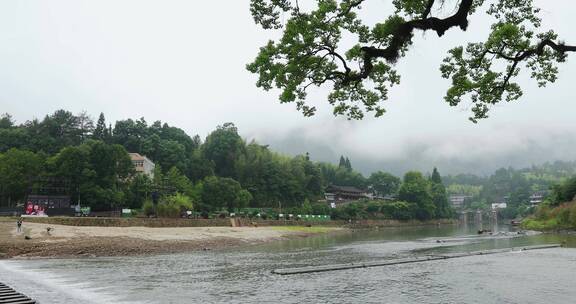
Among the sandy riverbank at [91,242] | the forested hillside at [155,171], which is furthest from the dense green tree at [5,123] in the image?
the sandy riverbank at [91,242]

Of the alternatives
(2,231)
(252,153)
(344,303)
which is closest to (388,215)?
(252,153)

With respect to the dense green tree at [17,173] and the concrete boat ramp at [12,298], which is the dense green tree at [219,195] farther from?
the concrete boat ramp at [12,298]

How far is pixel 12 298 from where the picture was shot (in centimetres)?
1816

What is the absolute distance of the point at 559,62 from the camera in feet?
44.9

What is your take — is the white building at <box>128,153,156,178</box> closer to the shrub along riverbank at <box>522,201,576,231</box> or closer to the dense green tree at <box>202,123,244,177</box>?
the dense green tree at <box>202,123,244,177</box>

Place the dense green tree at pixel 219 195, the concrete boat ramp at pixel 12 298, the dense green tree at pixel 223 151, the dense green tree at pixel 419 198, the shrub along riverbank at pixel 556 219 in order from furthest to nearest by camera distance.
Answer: the dense green tree at pixel 419 198, the dense green tree at pixel 223 151, the dense green tree at pixel 219 195, the shrub along riverbank at pixel 556 219, the concrete boat ramp at pixel 12 298

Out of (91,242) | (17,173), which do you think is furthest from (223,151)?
(91,242)

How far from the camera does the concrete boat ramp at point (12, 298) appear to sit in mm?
17406

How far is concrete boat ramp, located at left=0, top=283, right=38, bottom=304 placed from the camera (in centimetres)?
1741

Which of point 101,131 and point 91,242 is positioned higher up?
point 101,131

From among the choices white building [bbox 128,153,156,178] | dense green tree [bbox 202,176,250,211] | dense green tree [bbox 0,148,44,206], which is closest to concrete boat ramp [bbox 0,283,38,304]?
dense green tree [bbox 0,148,44,206]

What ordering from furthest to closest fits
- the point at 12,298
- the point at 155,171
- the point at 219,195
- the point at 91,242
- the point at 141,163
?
the point at 141,163 < the point at 155,171 < the point at 219,195 < the point at 91,242 < the point at 12,298

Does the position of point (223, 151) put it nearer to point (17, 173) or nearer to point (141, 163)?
point (141, 163)

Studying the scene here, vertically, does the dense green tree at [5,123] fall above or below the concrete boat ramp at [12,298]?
above
